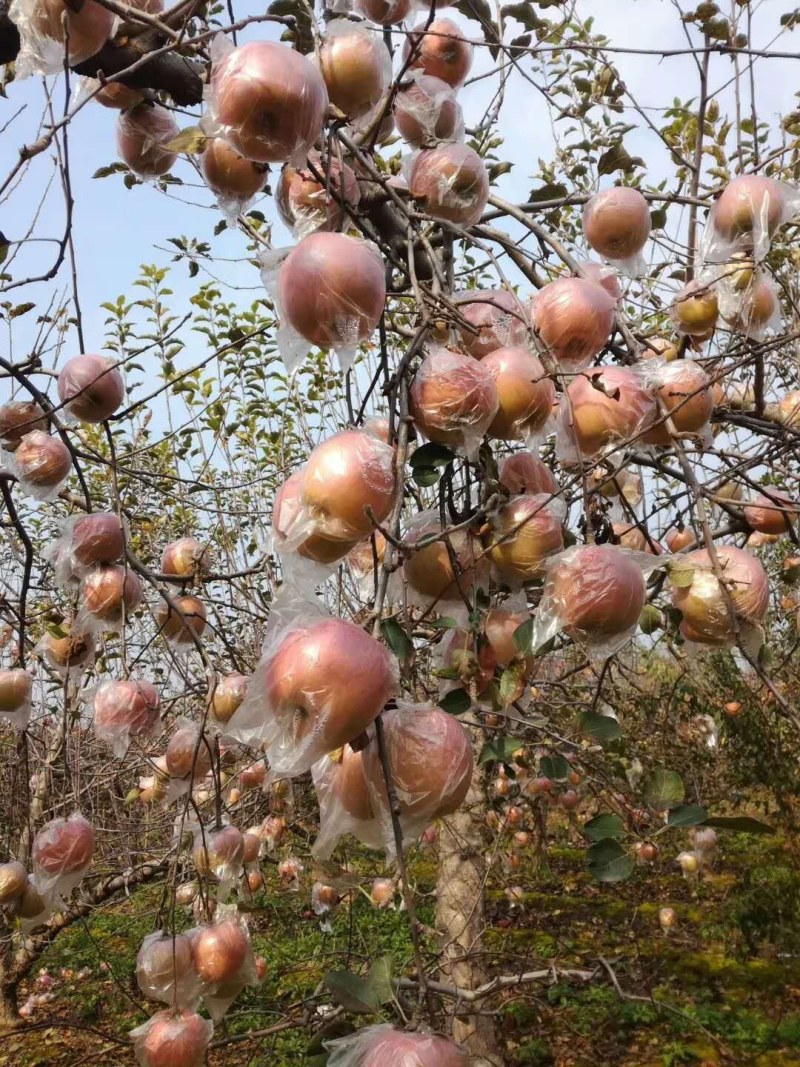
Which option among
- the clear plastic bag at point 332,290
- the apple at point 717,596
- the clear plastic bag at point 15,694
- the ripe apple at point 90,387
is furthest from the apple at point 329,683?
the clear plastic bag at point 15,694

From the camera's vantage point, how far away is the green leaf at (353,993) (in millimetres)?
638

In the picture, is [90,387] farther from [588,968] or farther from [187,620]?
[588,968]

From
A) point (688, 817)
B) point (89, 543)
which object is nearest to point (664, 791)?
point (688, 817)

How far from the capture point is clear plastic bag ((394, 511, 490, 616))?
2.77 ft

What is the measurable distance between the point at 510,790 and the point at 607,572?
2732mm

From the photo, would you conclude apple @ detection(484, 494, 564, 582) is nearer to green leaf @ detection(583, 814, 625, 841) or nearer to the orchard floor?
green leaf @ detection(583, 814, 625, 841)

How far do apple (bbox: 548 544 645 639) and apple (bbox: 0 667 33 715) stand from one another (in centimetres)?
133

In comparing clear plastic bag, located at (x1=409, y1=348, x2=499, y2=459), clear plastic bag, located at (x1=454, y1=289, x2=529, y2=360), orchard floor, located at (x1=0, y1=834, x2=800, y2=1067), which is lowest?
orchard floor, located at (x1=0, y1=834, x2=800, y2=1067)

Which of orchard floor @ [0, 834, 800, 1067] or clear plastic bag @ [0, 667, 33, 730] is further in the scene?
orchard floor @ [0, 834, 800, 1067]

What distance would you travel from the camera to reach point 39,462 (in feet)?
4.90

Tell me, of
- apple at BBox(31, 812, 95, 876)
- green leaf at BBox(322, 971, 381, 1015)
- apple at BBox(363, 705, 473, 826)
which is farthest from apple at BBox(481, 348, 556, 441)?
apple at BBox(31, 812, 95, 876)

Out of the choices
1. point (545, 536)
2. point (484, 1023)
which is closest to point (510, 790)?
point (484, 1023)

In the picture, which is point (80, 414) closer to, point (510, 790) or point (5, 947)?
point (510, 790)

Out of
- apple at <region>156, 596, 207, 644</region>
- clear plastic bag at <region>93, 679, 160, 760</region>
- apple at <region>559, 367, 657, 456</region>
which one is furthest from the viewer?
apple at <region>156, 596, 207, 644</region>
